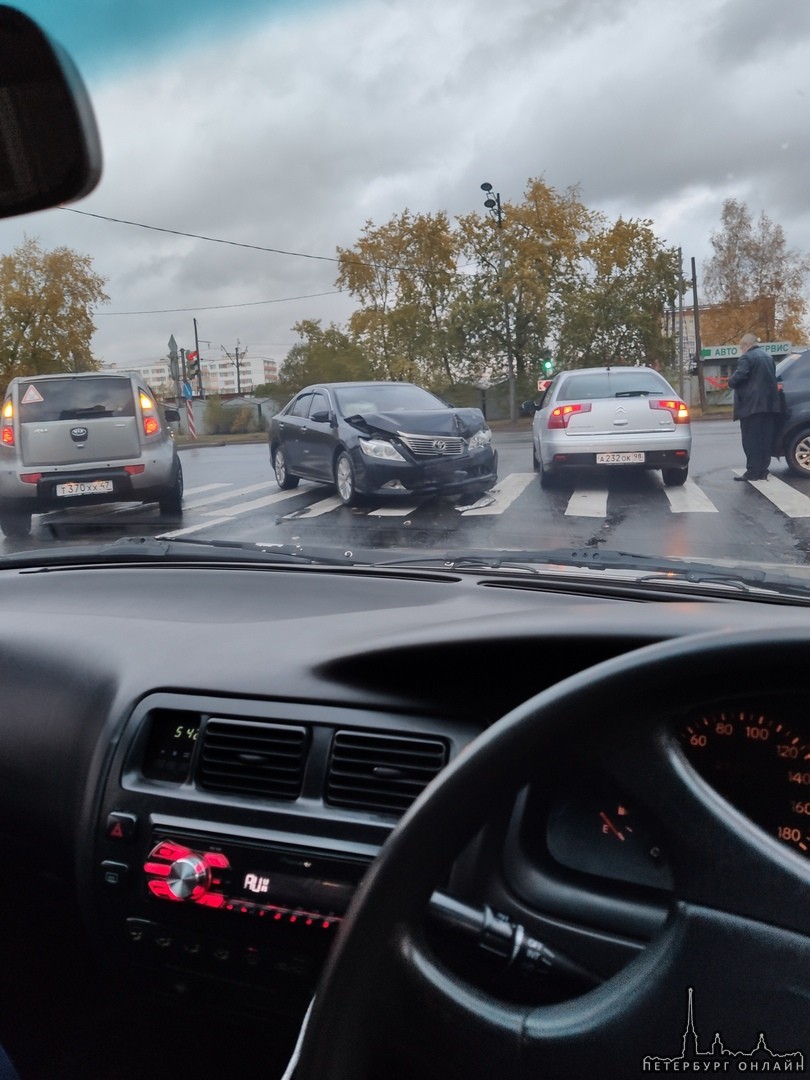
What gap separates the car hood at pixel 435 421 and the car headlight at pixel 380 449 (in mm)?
77

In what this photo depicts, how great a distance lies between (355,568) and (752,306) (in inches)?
73.3

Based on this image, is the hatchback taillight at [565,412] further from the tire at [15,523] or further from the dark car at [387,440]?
the tire at [15,523]

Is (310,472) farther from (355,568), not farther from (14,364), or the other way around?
(355,568)

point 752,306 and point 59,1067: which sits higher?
point 752,306

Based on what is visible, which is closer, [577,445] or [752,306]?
[752,306]

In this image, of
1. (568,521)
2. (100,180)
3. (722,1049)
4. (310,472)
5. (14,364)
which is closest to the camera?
(722,1049)

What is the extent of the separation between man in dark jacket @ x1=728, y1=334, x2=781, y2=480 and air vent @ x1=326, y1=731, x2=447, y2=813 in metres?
2.38

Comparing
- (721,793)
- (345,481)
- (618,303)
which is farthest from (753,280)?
(721,793)

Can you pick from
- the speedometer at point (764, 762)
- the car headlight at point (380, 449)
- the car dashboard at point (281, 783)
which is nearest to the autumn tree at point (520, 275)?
the car headlight at point (380, 449)

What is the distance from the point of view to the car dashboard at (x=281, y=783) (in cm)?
166

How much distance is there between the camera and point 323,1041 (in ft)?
4.36

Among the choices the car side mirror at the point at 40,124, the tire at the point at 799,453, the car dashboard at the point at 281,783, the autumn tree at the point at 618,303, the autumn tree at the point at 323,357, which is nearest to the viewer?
the car dashboard at the point at 281,783

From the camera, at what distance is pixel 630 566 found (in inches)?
109

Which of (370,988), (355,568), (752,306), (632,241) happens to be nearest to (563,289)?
(632,241)
